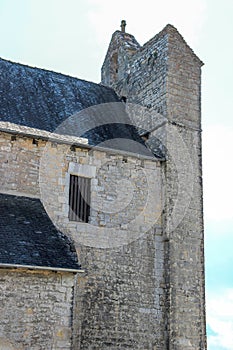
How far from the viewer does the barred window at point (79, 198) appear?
12.6 m

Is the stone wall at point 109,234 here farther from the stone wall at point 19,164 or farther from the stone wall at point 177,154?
the stone wall at point 177,154

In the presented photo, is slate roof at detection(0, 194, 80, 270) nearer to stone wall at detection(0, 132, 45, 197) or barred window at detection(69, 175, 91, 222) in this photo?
stone wall at detection(0, 132, 45, 197)

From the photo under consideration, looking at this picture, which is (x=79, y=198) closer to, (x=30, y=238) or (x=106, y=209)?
(x=106, y=209)

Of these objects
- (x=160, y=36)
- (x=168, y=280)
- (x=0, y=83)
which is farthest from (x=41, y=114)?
(x=168, y=280)

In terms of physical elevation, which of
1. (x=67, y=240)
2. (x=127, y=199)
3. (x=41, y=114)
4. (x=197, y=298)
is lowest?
(x=197, y=298)

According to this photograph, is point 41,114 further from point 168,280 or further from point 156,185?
point 168,280

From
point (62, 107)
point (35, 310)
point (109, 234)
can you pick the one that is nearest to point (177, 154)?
point (109, 234)

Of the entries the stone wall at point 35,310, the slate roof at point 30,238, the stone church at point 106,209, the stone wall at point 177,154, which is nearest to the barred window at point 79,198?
the stone church at point 106,209

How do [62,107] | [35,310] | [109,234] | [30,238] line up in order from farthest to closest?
[62,107]
[109,234]
[30,238]
[35,310]

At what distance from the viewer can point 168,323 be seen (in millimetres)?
12500

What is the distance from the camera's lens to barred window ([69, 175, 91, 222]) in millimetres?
12594

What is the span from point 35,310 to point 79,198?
3.35 meters

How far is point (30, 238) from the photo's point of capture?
10719 mm

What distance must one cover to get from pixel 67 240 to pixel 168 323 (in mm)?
2990
